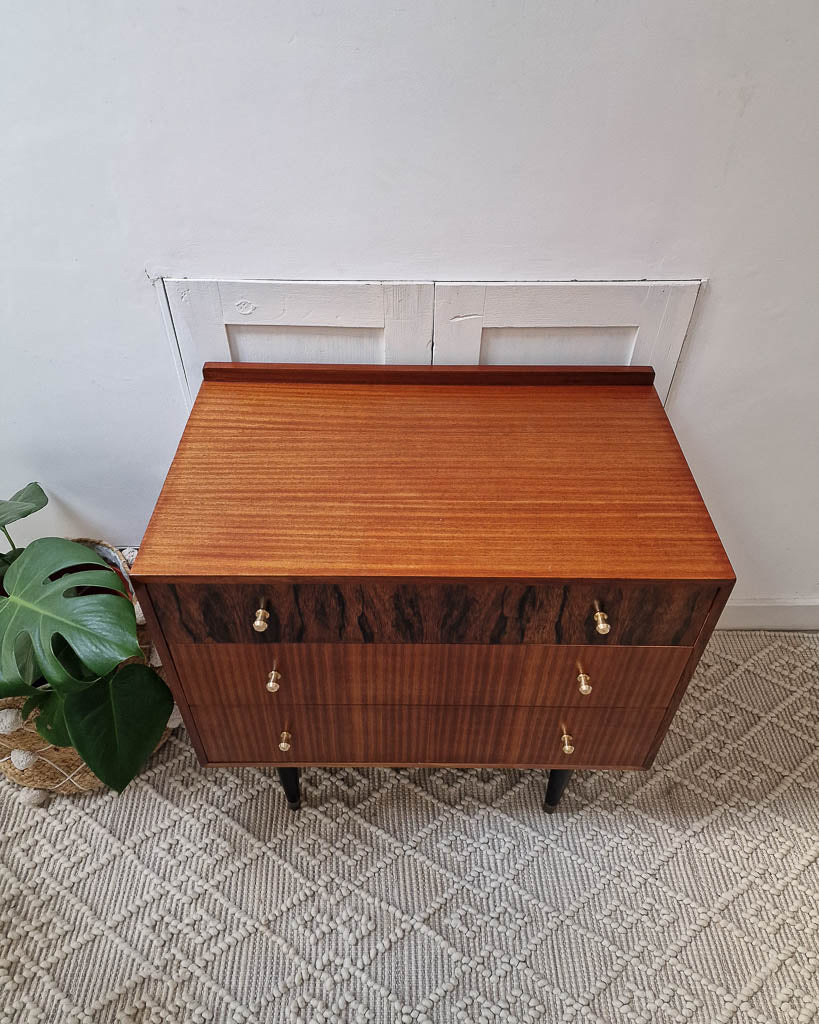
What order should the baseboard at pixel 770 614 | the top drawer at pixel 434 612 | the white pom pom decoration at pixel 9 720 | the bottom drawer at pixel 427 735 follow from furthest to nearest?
the baseboard at pixel 770 614, the white pom pom decoration at pixel 9 720, the bottom drawer at pixel 427 735, the top drawer at pixel 434 612

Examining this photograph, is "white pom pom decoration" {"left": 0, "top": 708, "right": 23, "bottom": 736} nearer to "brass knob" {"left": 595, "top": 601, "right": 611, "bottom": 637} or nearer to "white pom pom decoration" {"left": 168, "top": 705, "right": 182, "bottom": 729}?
"white pom pom decoration" {"left": 168, "top": 705, "right": 182, "bottom": 729}

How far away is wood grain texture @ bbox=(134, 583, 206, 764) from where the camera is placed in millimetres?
633

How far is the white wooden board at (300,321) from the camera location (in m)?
0.81

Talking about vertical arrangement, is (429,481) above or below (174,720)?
above

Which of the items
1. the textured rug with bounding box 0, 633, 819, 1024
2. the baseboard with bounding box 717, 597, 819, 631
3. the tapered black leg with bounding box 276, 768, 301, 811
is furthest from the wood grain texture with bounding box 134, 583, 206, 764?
the baseboard with bounding box 717, 597, 819, 631

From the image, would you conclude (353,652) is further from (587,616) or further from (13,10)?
(13,10)

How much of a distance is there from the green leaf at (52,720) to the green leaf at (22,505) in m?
0.22

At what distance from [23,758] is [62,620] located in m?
0.36

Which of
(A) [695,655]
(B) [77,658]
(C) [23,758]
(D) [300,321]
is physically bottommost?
(C) [23,758]

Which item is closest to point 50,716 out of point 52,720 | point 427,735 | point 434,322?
point 52,720

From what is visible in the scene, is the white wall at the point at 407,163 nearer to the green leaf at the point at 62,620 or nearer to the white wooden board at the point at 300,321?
the white wooden board at the point at 300,321

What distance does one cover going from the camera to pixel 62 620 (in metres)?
0.72

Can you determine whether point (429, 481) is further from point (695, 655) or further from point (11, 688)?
point (11, 688)

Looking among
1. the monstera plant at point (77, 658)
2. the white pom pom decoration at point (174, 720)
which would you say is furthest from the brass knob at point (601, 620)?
the white pom pom decoration at point (174, 720)
